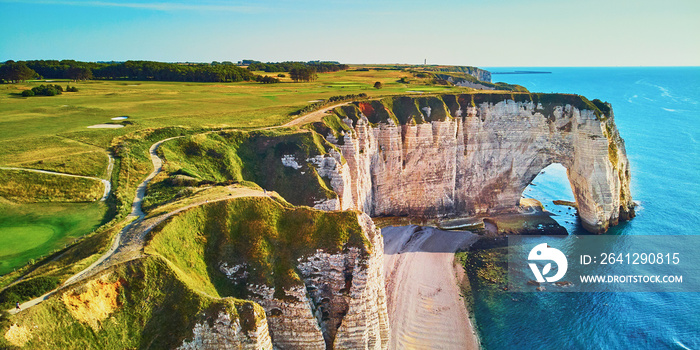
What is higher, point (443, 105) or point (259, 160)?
point (443, 105)

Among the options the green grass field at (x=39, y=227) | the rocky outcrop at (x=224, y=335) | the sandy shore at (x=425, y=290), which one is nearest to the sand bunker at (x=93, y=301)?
the rocky outcrop at (x=224, y=335)

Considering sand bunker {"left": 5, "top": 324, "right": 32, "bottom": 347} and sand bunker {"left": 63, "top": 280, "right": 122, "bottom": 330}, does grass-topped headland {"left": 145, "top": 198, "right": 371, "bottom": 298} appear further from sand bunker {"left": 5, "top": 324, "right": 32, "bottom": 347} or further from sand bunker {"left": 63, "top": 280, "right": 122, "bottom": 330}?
sand bunker {"left": 5, "top": 324, "right": 32, "bottom": 347}

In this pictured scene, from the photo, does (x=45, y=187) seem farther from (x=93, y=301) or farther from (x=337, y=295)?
(x=337, y=295)

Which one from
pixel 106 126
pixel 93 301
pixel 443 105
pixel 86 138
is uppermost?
pixel 443 105

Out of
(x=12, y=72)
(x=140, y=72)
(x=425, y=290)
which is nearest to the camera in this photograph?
(x=425, y=290)

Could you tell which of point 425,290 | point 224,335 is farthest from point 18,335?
point 425,290

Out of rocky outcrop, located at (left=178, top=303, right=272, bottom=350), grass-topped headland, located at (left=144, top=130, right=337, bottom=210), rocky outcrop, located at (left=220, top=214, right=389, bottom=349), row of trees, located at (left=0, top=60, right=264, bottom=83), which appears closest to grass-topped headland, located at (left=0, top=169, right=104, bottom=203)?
grass-topped headland, located at (left=144, top=130, right=337, bottom=210)
